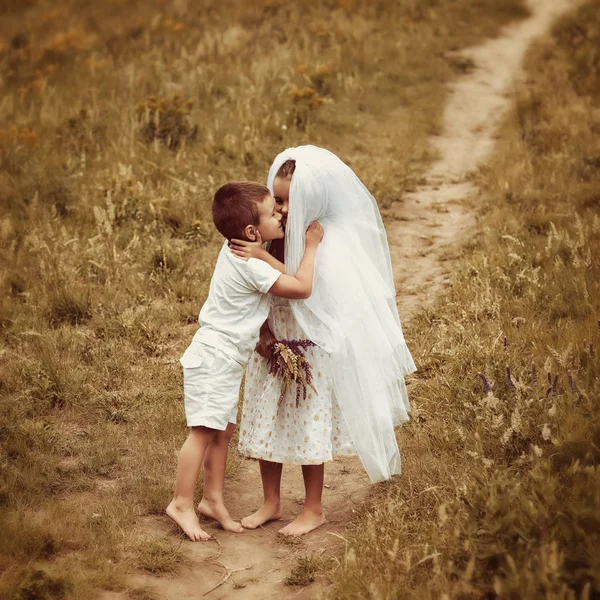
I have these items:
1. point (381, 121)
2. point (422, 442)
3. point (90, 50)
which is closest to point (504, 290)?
point (422, 442)

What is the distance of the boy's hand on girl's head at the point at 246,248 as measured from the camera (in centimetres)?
360

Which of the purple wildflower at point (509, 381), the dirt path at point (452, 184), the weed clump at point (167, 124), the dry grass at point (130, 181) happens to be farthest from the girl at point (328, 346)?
the weed clump at point (167, 124)

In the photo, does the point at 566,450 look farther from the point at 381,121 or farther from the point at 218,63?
the point at 218,63

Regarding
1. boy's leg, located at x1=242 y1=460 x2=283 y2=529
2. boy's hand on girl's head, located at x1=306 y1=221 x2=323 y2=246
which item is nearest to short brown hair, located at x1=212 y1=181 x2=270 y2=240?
boy's hand on girl's head, located at x1=306 y1=221 x2=323 y2=246

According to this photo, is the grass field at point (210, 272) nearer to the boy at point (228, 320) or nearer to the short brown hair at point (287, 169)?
the boy at point (228, 320)

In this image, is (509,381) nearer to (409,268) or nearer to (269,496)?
(269,496)

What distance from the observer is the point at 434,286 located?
6.44 m

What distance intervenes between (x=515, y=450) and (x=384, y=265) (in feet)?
3.65

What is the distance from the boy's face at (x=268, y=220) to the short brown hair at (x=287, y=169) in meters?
0.15

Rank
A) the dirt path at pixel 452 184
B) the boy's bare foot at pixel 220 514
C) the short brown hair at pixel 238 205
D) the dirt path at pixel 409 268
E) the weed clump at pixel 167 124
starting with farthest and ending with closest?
the weed clump at pixel 167 124, the dirt path at pixel 452 184, the boy's bare foot at pixel 220 514, the short brown hair at pixel 238 205, the dirt path at pixel 409 268

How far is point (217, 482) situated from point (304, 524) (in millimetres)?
480

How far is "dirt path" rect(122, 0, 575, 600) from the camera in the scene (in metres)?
3.36

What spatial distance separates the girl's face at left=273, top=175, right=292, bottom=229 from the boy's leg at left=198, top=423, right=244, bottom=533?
1.09 meters

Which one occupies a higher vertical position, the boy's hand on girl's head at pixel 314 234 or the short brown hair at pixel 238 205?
the short brown hair at pixel 238 205
